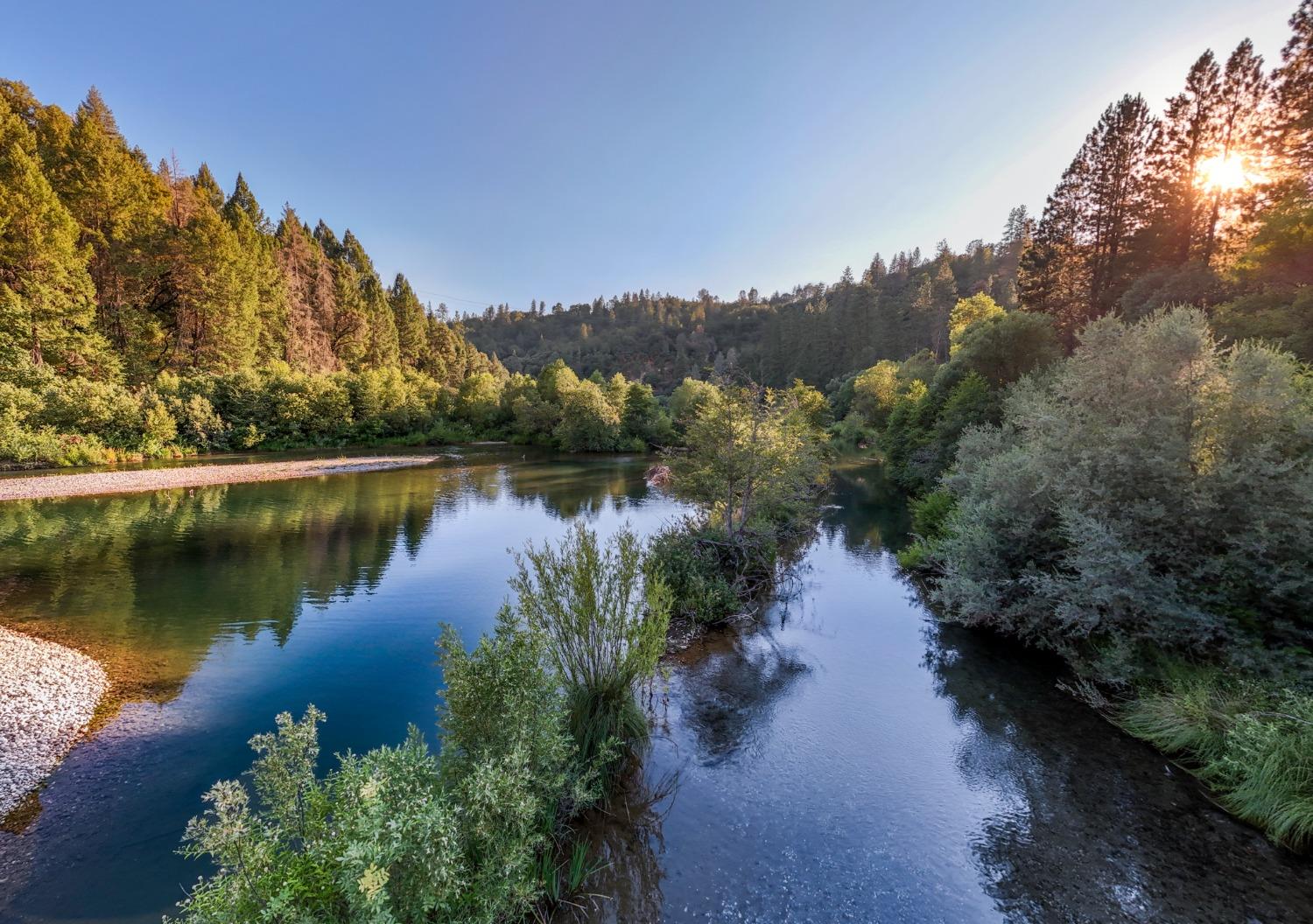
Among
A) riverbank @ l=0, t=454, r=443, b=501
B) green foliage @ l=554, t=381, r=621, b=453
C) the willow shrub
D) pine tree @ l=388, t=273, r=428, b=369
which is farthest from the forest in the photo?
pine tree @ l=388, t=273, r=428, b=369

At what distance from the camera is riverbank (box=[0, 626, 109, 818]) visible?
6371 millimetres

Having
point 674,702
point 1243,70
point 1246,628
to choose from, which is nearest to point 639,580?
point 674,702

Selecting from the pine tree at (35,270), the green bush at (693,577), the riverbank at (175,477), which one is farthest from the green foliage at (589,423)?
the green bush at (693,577)

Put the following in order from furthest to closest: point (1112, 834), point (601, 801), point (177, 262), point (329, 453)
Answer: point (329, 453) < point (177, 262) < point (601, 801) < point (1112, 834)

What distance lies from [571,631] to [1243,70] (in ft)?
110

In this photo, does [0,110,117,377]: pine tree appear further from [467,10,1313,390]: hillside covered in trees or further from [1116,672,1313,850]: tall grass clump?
[1116,672,1313,850]: tall grass clump

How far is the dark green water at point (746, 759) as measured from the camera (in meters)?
4.95

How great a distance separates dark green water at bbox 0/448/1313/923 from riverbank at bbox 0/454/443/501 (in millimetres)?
12418

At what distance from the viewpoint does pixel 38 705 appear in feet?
25.1

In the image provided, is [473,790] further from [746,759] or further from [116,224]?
[116,224]

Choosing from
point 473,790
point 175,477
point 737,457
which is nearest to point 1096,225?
point 737,457

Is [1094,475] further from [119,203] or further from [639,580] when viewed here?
[119,203]

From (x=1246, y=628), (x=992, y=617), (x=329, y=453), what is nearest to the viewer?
(x=1246, y=628)

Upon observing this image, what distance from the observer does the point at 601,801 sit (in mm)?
6055
